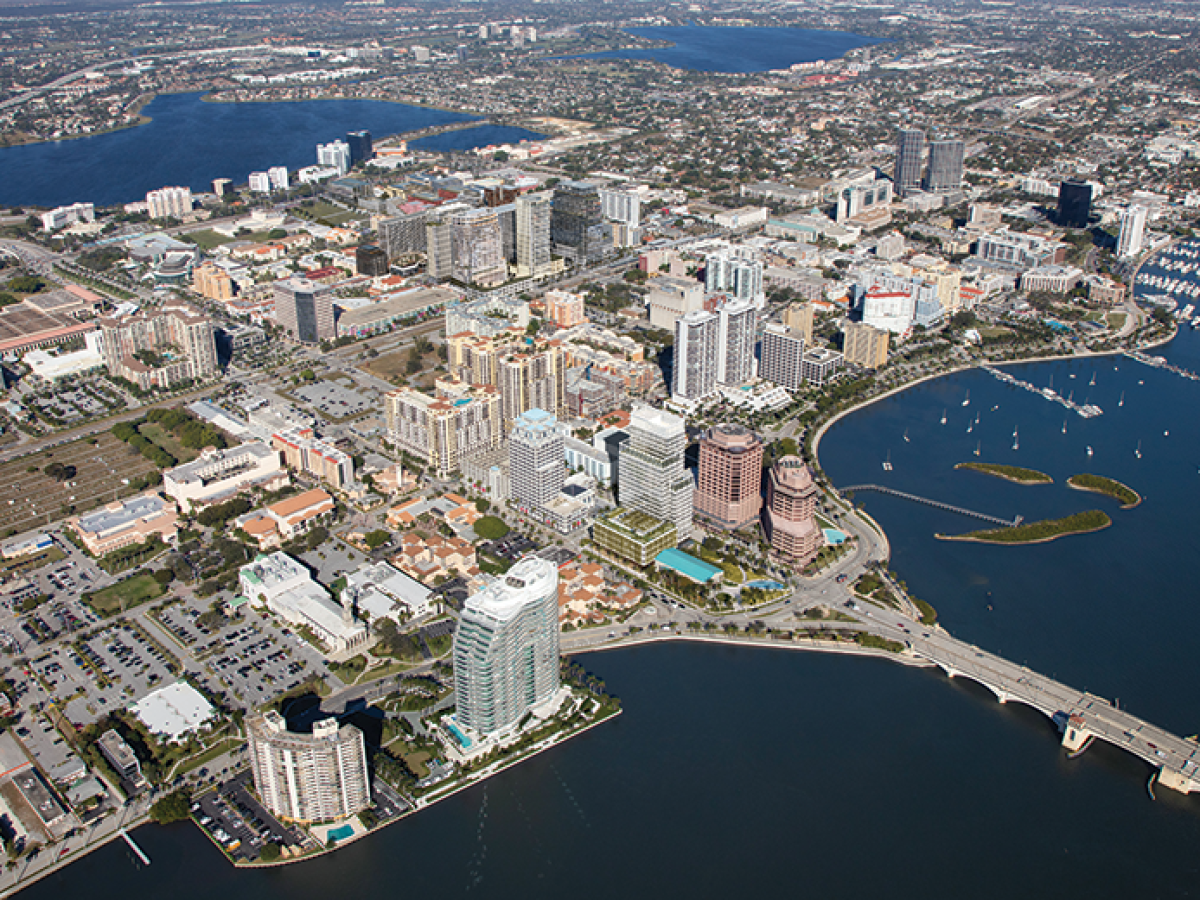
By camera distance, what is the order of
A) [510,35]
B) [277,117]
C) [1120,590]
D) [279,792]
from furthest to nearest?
[510,35] < [277,117] < [1120,590] < [279,792]

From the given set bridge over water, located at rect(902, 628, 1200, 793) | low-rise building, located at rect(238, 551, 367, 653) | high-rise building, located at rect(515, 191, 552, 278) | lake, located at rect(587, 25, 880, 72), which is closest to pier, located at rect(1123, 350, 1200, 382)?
bridge over water, located at rect(902, 628, 1200, 793)

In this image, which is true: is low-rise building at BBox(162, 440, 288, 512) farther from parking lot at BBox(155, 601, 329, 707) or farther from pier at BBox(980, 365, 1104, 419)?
pier at BBox(980, 365, 1104, 419)

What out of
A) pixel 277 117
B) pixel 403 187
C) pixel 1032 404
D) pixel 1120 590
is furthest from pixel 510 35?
pixel 1120 590

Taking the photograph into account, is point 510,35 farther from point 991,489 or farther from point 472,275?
point 991,489

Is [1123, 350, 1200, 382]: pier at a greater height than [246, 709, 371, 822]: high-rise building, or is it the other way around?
[246, 709, 371, 822]: high-rise building

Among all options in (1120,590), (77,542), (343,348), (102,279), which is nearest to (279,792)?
(77,542)

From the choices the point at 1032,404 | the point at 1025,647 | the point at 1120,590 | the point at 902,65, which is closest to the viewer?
the point at 1025,647

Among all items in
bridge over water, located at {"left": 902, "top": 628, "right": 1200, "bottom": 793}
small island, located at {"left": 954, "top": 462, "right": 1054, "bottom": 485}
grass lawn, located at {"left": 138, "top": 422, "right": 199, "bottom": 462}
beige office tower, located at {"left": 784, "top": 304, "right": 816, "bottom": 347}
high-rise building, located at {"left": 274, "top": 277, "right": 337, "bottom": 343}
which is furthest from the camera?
high-rise building, located at {"left": 274, "top": 277, "right": 337, "bottom": 343}

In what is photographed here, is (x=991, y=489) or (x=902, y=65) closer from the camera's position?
(x=991, y=489)
